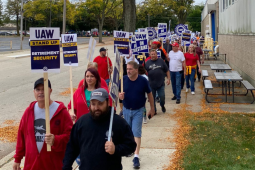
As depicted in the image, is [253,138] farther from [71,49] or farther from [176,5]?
[176,5]

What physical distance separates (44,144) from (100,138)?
885 millimetres

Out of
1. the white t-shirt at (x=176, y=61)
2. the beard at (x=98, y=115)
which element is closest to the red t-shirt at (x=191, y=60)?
the white t-shirt at (x=176, y=61)

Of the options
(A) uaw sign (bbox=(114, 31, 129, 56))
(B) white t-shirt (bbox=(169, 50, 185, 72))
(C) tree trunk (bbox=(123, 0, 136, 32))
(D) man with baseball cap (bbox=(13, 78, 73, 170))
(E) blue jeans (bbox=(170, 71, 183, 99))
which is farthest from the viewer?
(C) tree trunk (bbox=(123, 0, 136, 32))

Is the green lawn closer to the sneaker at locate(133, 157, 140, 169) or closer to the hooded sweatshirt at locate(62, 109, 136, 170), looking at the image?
the sneaker at locate(133, 157, 140, 169)

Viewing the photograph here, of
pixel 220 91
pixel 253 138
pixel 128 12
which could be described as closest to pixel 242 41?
pixel 220 91

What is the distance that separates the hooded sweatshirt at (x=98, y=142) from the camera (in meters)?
3.51

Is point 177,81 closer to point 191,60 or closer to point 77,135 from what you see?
point 191,60

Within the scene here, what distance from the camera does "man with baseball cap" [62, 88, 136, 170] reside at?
11.5 ft

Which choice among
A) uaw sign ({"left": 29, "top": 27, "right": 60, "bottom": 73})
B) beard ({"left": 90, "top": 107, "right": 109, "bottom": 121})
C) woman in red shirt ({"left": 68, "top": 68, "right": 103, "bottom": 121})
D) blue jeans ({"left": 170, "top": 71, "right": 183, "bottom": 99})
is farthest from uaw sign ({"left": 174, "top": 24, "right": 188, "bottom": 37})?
beard ({"left": 90, "top": 107, "right": 109, "bottom": 121})

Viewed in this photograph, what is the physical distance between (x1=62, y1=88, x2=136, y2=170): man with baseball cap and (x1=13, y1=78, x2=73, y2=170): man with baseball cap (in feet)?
1.53

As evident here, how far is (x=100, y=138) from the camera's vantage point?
3.50 meters

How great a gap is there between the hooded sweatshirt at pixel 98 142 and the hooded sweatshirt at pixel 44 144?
1.47 ft

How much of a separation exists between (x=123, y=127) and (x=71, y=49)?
5.16 m

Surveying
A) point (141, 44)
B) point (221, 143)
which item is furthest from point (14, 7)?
point (221, 143)
